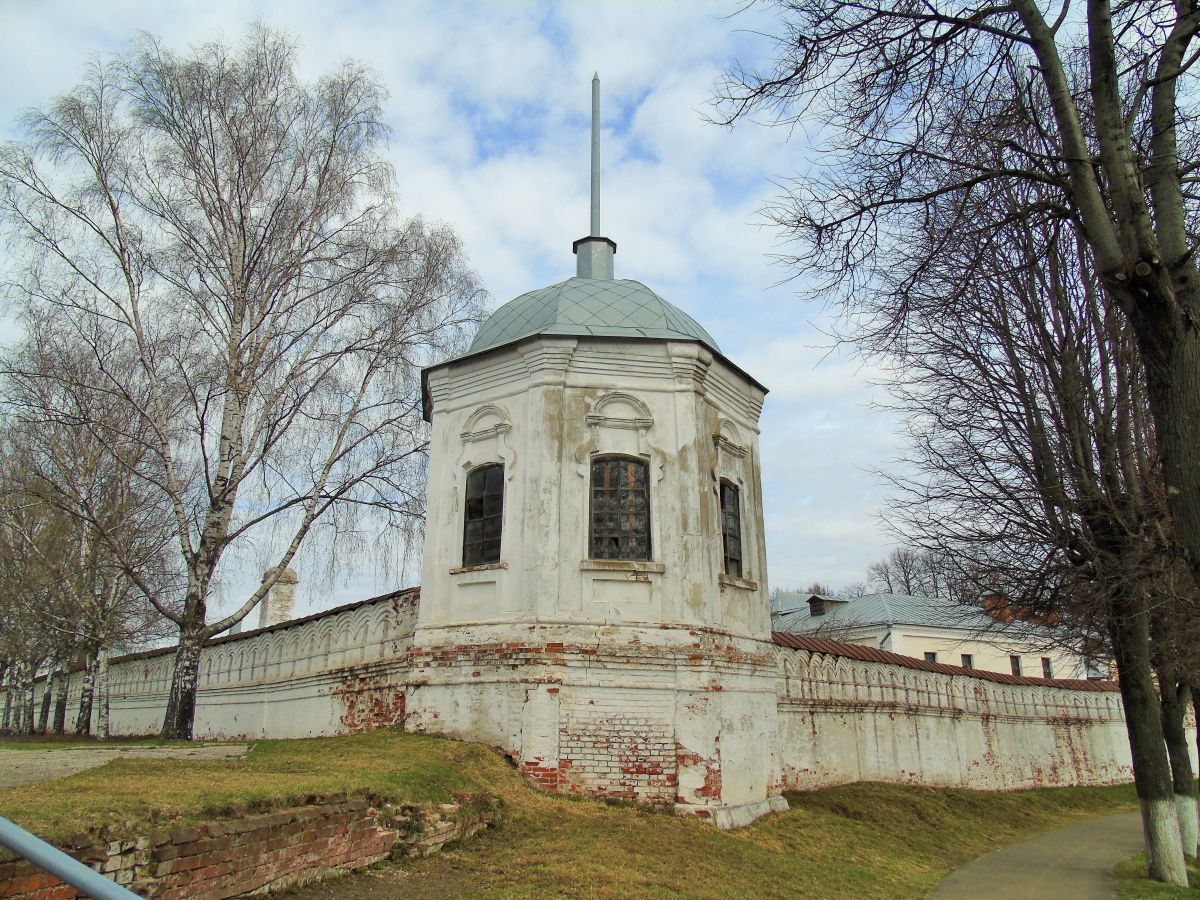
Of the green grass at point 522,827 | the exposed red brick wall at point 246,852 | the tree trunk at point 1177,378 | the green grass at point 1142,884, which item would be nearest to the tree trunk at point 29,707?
the green grass at point 522,827

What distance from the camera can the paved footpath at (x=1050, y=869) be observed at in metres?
10.5

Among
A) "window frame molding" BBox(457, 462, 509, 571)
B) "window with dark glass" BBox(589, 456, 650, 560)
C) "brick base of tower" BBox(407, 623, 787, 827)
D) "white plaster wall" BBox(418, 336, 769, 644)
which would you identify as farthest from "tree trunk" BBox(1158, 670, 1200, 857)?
"window frame molding" BBox(457, 462, 509, 571)

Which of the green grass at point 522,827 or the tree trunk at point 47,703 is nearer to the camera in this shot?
the green grass at point 522,827

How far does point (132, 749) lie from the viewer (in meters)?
10.7

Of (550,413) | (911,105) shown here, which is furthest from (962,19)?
(550,413)

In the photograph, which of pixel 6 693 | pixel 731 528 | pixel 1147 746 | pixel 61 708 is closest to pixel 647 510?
pixel 731 528

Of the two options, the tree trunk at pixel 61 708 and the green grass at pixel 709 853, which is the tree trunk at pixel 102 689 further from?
the green grass at pixel 709 853

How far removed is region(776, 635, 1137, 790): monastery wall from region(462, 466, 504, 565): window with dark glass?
5.47m

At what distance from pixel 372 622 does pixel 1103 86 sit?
1100cm

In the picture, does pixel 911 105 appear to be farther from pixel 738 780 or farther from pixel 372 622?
pixel 372 622

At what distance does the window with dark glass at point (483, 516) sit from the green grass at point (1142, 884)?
8.82 m

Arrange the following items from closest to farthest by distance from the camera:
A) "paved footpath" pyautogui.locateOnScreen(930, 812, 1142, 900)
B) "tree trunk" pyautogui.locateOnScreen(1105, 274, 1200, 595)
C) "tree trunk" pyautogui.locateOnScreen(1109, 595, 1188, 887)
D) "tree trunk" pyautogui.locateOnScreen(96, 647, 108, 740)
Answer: "tree trunk" pyautogui.locateOnScreen(1105, 274, 1200, 595), "paved footpath" pyautogui.locateOnScreen(930, 812, 1142, 900), "tree trunk" pyautogui.locateOnScreen(1109, 595, 1188, 887), "tree trunk" pyautogui.locateOnScreen(96, 647, 108, 740)

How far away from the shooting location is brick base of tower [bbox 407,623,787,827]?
1003cm

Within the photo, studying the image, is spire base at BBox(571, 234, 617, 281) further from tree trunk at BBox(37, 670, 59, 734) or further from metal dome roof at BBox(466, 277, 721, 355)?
tree trunk at BBox(37, 670, 59, 734)
